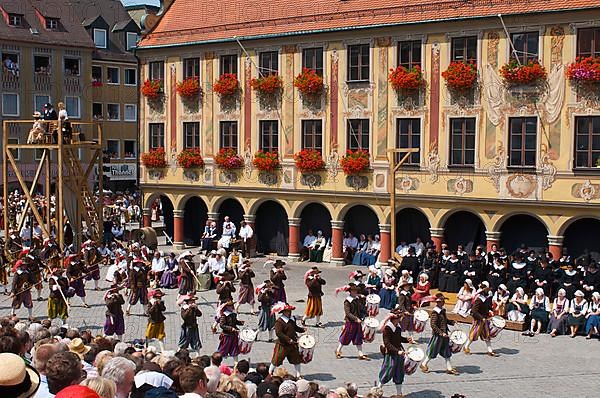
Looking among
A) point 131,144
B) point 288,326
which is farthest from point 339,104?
point 131,144

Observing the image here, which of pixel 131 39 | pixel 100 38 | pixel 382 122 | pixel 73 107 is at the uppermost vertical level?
pixel 131 39

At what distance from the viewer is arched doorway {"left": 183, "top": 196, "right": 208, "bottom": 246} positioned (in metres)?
38.6

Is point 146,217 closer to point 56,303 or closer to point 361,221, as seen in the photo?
point 361,221

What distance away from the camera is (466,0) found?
29625mm

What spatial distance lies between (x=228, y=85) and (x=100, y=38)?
25.7 meters

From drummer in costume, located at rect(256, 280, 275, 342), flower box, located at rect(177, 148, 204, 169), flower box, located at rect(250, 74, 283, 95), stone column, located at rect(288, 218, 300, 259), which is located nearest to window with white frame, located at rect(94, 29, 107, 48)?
flower box, located at rect(177, 148, 204, 169)

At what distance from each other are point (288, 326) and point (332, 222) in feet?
53.6

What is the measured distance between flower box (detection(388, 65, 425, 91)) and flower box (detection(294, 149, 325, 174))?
4058 mm

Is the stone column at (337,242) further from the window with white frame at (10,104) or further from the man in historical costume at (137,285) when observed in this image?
the window with white frame at (10,104)

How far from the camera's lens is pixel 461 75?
96.2 ft

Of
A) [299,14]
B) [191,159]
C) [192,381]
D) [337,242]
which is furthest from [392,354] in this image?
[191,159]

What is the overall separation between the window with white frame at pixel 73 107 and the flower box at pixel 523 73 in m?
33.6

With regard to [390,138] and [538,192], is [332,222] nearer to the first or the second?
[390,138]

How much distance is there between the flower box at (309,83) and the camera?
32812 millimetres
